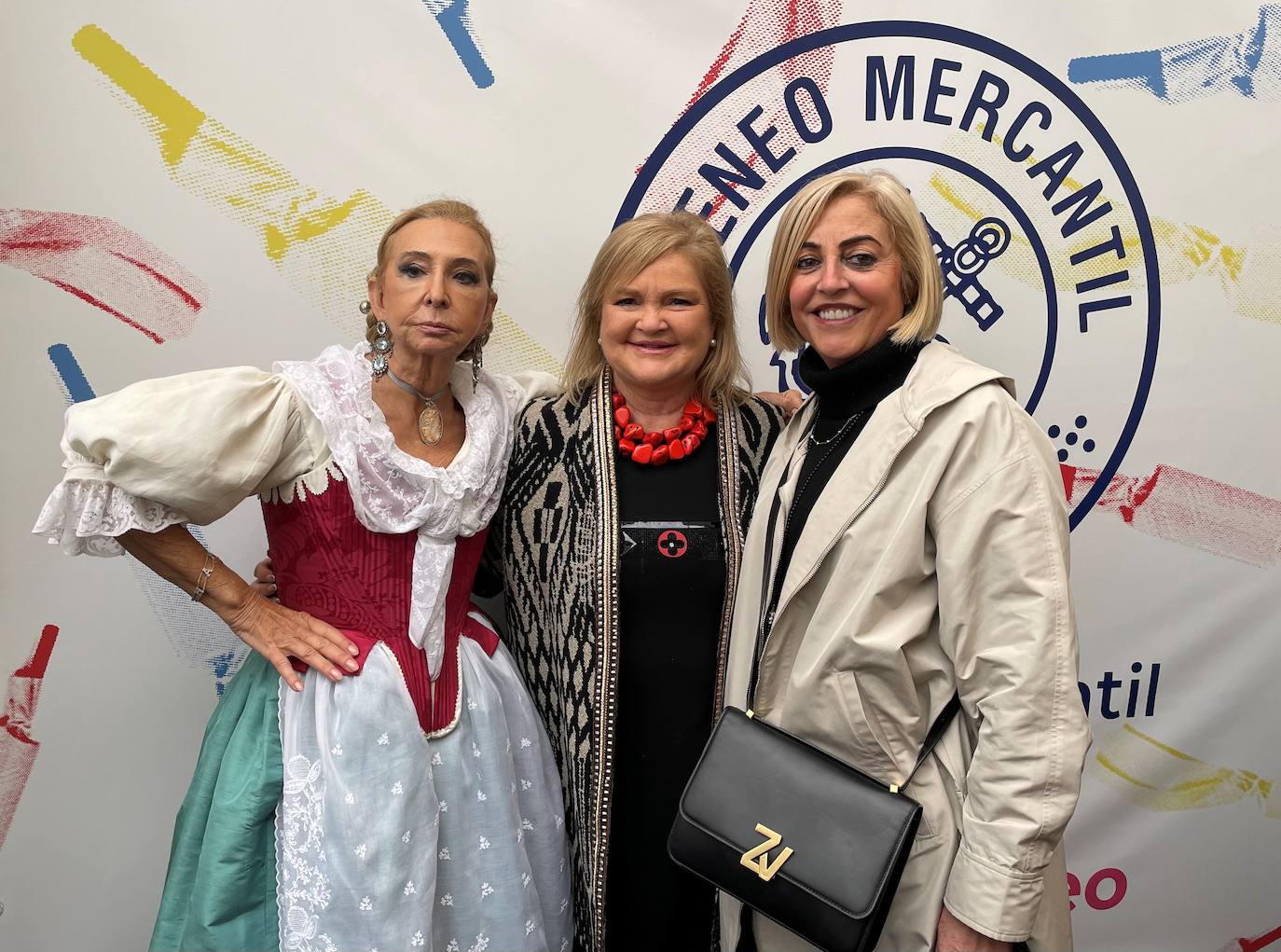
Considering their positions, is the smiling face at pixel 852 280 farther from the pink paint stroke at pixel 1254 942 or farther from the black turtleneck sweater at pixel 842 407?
the pink paint stroke at pixel 1254 942

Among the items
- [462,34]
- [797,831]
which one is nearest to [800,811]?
[797,831]

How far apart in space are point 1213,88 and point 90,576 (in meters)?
2.67

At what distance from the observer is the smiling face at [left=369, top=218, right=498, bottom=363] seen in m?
1.51

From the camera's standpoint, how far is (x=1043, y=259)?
85.4 inches

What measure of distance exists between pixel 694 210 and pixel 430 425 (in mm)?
815

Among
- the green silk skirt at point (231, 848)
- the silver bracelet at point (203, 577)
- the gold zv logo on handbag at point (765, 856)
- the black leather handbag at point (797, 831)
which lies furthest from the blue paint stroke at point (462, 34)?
the gold zv logo on handbag at point (765, 856)

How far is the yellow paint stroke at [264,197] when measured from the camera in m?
1.80

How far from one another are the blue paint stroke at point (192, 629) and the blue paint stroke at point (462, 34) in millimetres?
1076

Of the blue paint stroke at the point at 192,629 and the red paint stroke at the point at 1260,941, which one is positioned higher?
the blue paint stroke at the point at 192,629

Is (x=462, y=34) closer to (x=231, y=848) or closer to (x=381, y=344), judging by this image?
(x=381, y=344)

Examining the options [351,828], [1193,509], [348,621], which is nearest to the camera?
[351,828]

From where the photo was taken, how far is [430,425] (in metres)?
1.60

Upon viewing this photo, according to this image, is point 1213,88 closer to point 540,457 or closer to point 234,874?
point 540,457

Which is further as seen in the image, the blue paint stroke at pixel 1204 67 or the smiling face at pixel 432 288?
the blue paint stroke at pixel 1204 67
